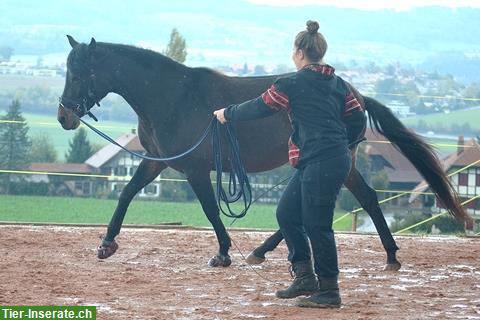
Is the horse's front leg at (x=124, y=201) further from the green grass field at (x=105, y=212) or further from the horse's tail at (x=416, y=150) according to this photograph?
the green grass field at (x=105, y=212)

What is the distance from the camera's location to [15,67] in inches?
2382

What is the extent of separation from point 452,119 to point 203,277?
40.9 meters

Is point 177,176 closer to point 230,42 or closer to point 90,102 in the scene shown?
point 90,102

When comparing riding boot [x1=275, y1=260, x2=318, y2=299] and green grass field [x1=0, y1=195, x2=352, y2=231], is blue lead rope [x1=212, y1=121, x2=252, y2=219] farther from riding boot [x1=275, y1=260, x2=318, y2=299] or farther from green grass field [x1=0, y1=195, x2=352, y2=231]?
green grass field [x1=0, y1=195, x2=352, y2=231]

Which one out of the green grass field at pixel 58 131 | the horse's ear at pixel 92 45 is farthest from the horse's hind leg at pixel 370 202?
the green grass field at pixel 58 131

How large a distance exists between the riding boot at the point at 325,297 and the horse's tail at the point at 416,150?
2784mm

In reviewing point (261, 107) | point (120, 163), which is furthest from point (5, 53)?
point (261, 107)

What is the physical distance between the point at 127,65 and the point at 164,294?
8.80 feet

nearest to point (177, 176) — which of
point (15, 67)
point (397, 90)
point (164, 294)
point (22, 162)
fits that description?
point (22, 162)

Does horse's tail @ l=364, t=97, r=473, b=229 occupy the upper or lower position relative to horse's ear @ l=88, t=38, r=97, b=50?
lower

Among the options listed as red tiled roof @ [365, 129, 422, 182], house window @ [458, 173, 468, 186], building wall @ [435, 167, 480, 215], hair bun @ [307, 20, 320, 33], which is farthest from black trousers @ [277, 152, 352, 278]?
red tiled roof @ [365, 129, 422, 182]

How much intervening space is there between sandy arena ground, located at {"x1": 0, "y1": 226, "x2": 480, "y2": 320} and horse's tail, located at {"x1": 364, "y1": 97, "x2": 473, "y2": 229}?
608 mm

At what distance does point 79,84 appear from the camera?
942cm

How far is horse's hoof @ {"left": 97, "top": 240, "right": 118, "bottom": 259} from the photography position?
9328mm
